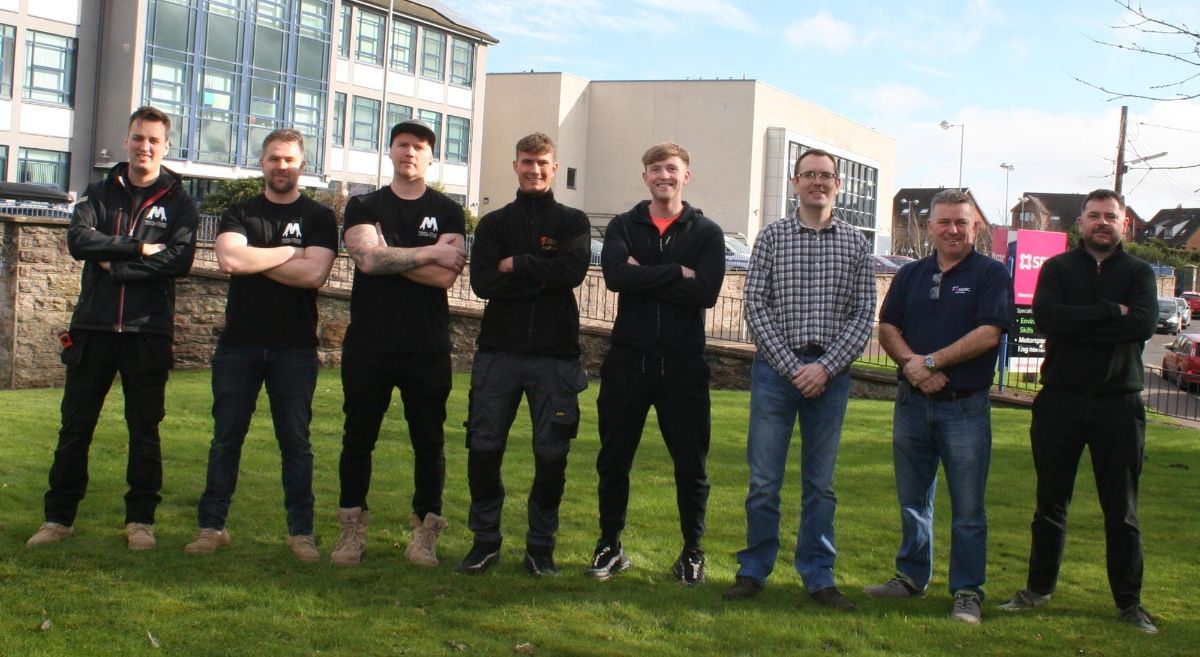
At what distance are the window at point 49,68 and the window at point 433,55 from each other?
16.4 metres

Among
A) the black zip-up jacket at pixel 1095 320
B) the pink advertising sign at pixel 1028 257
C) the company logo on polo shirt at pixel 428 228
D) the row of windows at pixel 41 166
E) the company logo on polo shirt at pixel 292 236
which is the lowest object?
the black zip-up jacket at pixel 1095 320

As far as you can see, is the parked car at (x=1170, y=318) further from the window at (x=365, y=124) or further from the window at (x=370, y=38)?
the window at (x=370, y=38)

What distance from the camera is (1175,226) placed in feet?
351

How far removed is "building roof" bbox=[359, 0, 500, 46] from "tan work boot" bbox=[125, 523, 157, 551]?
148 feet

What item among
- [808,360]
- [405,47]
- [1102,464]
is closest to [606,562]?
[808,360]

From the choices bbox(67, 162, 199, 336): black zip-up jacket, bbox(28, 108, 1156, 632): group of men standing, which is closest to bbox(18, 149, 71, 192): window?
bbox(67, 162, 199, 336): black zip-up jacket

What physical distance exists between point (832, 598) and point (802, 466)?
2.19ft

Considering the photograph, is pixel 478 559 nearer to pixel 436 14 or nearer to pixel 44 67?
pixel 44 67

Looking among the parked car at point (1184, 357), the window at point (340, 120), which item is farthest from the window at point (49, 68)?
the parked car at point (1184, 357)

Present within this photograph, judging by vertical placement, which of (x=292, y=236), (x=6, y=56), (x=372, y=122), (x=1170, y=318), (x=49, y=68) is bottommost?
(x=292, y=236)

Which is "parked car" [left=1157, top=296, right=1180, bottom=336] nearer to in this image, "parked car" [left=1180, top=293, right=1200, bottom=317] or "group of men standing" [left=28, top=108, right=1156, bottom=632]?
"parked car" [left=1180, top=293, right=1200, bottom=317]

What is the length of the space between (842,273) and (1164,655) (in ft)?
7.49

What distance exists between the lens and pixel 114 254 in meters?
5.81

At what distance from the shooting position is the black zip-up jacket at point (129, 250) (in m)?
5.84
